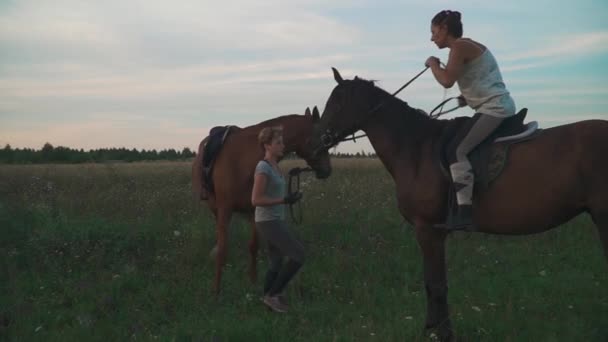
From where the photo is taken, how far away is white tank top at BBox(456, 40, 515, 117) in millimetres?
4566

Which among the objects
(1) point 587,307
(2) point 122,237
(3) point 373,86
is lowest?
(1) point 587,307

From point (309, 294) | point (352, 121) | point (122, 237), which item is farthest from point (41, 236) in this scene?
point (352, 121)

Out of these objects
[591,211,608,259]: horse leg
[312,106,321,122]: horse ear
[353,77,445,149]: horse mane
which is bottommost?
[591,211,608,259]: horse leg

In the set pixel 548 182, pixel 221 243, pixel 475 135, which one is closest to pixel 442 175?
pixel 475 135

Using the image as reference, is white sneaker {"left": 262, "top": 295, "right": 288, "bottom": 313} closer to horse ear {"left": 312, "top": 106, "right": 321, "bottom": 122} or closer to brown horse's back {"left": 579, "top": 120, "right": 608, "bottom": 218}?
horse ear {"left": 312, "top": 106, "right": 321, "bottom": 122}

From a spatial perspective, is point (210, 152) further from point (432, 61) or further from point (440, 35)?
point (440, 35)

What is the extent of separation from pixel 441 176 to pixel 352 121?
3.52ft

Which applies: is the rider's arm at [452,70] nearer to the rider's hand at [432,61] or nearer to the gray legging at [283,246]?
the rider's hand at [432,61]

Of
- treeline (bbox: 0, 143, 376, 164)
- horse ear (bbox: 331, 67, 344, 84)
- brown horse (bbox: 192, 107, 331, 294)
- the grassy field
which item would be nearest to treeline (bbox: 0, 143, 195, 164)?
treeline (bbox: 0, 143, 376, 164)

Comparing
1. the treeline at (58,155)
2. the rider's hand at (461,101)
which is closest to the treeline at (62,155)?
the treeline at (58,155)

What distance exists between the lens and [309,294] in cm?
654

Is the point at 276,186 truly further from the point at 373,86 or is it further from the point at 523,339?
the point at 523,339

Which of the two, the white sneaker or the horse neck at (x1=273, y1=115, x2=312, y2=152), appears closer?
the white sneaker

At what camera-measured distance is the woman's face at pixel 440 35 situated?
476 cm
